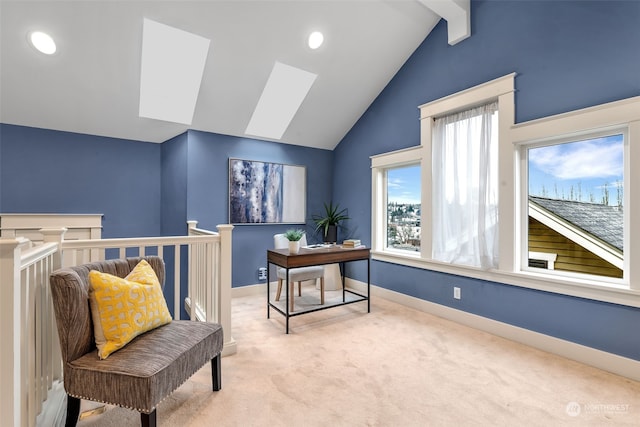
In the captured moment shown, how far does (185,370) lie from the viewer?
162cm

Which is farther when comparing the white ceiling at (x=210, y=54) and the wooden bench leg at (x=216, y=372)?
the white ceiling at (x=210, y=54)

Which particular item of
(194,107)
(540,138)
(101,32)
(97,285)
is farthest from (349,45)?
(97,285)

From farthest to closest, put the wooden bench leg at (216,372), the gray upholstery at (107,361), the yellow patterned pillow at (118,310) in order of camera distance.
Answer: the wooden bench leg at (216,372), the yellow patterned pillow at (118,310), the gray upholstery at (107,361)

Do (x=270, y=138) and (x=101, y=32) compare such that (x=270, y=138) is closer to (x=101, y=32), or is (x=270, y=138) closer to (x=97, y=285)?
(x=101, y=32)

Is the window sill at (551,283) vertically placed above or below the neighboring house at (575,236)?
below

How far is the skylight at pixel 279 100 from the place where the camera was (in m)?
3.67

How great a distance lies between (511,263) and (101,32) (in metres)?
4.12

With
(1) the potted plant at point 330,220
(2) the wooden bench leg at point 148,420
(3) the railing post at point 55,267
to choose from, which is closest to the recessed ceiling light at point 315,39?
(1) the potted plant at point 330,220

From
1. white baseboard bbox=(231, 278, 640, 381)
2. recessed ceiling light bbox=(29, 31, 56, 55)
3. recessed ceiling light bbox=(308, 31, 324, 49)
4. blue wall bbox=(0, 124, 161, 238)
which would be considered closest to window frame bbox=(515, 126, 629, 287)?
white baseboard bbox=(231, 278, 640, 381)

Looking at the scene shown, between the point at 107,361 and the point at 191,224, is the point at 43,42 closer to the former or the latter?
the point at 191,224

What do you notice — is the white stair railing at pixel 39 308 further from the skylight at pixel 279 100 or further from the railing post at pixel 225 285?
the skylight at pixel 279 100

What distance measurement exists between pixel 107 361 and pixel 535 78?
3.58 metres

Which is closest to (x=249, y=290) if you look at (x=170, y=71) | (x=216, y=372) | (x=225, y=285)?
(x=225, y=285)

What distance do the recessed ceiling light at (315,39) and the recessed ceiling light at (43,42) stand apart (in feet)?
7.53
